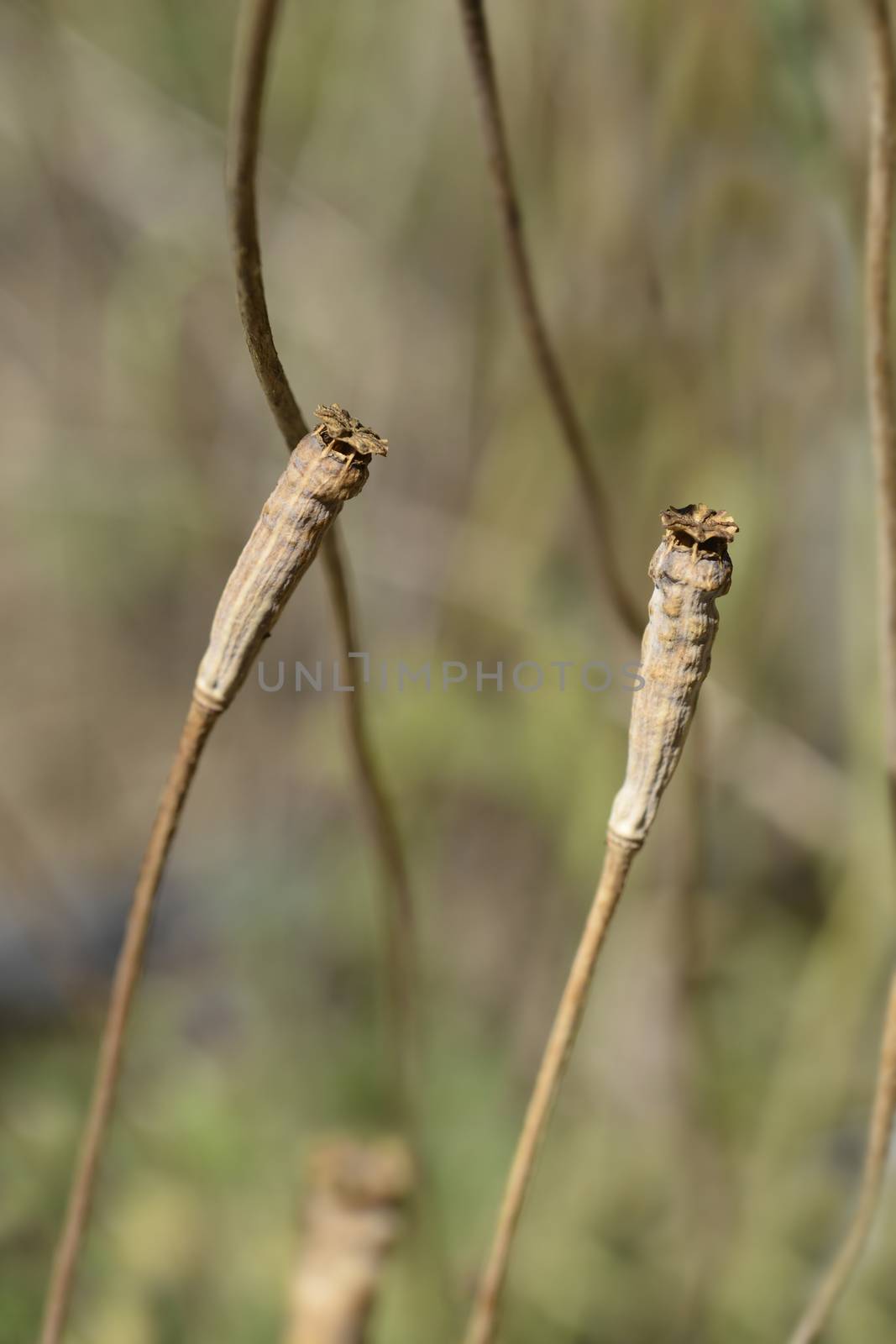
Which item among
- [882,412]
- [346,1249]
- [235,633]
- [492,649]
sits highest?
[492,649]

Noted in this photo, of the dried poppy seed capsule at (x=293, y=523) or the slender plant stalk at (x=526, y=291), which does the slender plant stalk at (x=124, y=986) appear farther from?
the slender plant stalk at (x=526, y=291)

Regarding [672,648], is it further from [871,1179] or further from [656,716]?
[871,1179]

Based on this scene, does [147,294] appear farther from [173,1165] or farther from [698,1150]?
[698,1150]

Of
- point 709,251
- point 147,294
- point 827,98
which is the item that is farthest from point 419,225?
point 827,98

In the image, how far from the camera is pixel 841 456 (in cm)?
80

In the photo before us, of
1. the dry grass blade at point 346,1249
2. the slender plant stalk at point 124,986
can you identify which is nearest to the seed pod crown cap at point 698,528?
the slender plant stalk at point 124,986

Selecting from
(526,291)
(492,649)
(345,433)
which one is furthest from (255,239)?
(492,649)

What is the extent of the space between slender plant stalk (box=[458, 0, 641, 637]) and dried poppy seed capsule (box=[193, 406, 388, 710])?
0.12 meters

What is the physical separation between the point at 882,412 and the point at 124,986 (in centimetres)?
24

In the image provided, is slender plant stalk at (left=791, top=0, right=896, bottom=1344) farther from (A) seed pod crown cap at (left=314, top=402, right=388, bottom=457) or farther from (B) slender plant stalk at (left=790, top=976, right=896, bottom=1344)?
(A) seed pod crown cap at (left=314, top=402, right=388, bottom=457)

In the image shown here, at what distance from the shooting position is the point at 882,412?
31 cm

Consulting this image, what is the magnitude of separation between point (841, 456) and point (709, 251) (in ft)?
0.55

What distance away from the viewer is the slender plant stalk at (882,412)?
29cm

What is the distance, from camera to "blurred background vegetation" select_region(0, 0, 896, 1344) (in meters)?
0.73
